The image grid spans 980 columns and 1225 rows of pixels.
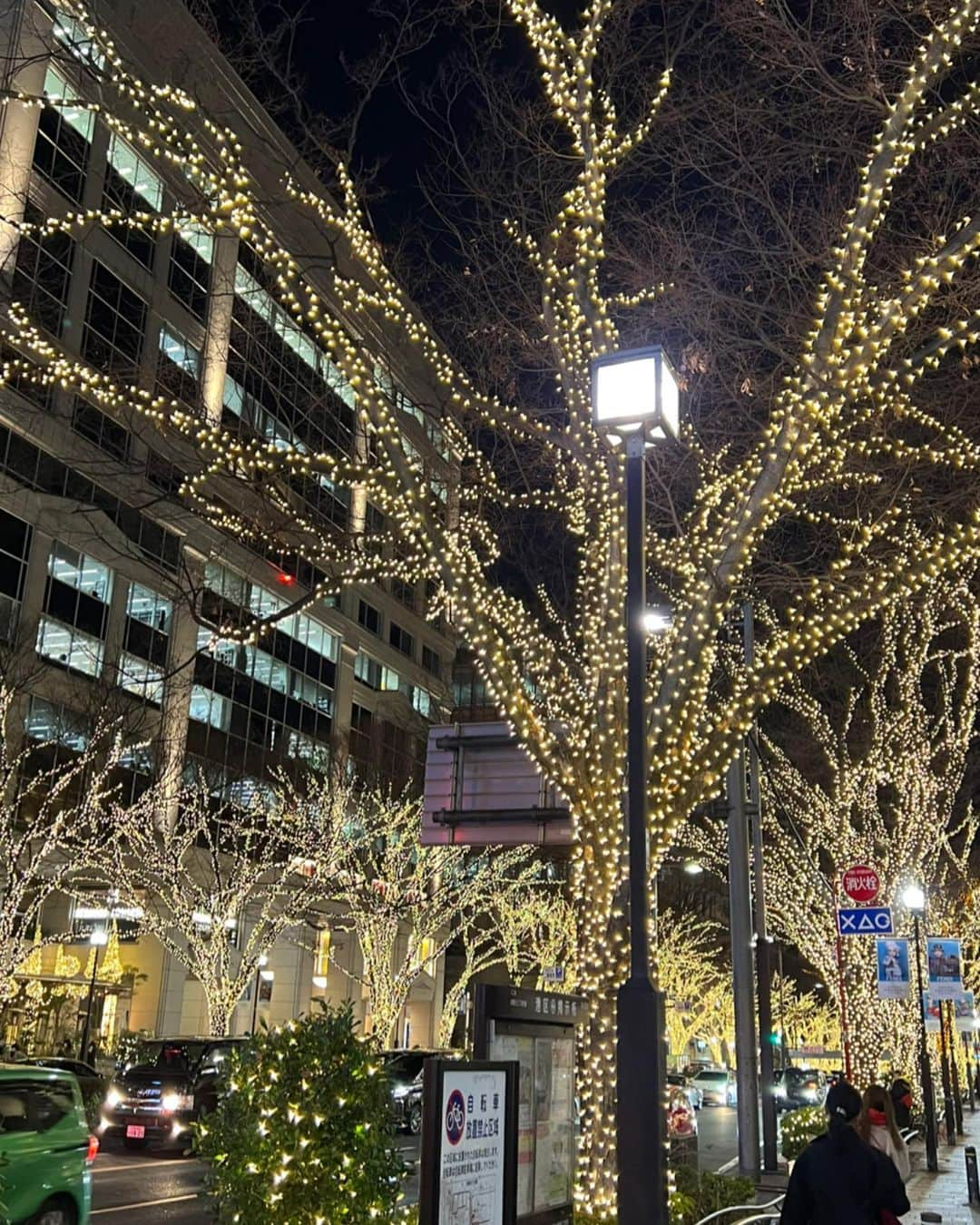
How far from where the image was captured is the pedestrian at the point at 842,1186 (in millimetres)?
5633

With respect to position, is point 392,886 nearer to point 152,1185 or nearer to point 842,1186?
point 152,1185

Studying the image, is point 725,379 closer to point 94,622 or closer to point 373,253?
point 373,253

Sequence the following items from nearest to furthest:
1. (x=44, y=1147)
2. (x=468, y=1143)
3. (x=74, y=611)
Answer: (x=468, y=1143) → (x=44, y=1147) → (x=74, y=611)

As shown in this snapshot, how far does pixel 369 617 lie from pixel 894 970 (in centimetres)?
3888

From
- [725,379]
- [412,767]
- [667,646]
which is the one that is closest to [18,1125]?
[667,646]

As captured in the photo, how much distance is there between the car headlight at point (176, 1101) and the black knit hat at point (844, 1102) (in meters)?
14.9

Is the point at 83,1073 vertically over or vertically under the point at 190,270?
under

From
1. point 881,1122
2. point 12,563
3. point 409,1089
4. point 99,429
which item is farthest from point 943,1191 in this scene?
point 99,429

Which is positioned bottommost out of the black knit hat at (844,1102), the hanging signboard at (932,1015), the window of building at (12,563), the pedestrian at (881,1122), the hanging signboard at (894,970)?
the pedestrian at (881,1122)

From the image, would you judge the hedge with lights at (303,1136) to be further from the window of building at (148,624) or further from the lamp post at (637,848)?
the window of building at (148,624)

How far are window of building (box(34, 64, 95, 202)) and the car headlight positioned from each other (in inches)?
983

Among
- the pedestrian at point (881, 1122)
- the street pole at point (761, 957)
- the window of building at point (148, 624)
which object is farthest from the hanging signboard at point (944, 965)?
the window of building at point (148, 624)

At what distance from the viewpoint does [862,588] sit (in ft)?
33.1

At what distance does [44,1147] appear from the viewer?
30.8 feet
